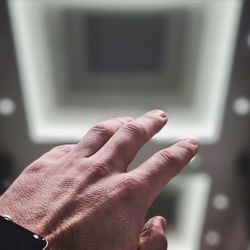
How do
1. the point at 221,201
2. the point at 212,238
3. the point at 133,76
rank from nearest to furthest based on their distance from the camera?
1. the point at 133,76
2. the point at 221,201
3. the point at 212,238

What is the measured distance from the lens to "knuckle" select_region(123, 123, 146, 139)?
675 millimetres

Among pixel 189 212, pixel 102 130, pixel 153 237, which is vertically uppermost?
pixel 102 130

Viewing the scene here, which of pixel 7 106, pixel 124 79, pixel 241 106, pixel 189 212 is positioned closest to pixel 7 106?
pixel 7 106

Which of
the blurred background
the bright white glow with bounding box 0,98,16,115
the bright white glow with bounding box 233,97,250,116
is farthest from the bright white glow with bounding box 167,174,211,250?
the bright white glow with bounding box 0,98,16,115

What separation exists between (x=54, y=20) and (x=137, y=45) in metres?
0.38

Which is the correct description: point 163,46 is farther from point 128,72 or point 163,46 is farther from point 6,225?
point 6,225

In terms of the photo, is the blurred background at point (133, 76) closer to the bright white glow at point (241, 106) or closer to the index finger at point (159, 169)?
the bright white glow at point (241, 106)

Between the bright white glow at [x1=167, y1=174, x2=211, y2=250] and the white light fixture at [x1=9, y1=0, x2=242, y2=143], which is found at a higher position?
the white light fixture at [x1=9, y1=0, x2=242, y2=143]

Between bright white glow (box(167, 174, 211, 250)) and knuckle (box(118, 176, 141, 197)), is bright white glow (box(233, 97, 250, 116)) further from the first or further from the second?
knuckle (box(118, 176, 141, 197))

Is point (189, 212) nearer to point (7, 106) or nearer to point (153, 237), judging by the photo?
point (7, 106)

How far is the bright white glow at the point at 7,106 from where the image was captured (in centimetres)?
264

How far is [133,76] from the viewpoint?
255 cm

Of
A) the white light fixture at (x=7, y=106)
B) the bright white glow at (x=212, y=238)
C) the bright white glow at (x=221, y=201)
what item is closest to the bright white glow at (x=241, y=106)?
the bright white glow at (x=221, y=201)

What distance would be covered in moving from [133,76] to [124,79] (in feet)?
0.18
